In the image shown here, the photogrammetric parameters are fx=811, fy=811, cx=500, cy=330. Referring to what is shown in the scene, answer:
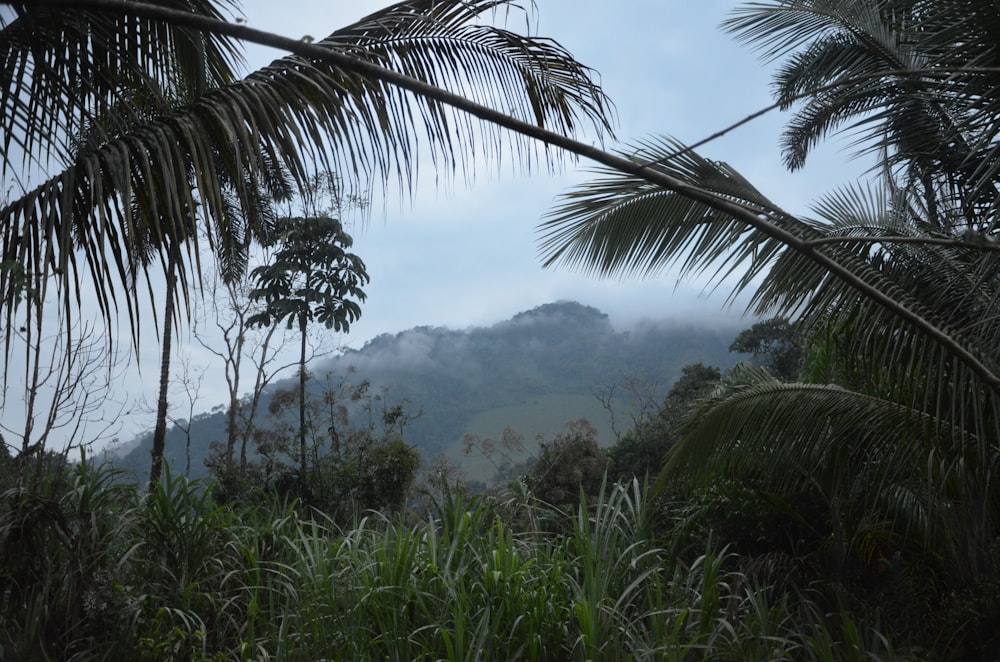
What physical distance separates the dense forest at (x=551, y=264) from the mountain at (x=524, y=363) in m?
20.0

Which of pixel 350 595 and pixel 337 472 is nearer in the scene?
pixel 350 595

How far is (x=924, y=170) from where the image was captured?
4.89 meters

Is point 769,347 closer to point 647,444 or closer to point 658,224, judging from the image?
point 647,444

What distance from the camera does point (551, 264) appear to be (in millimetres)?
4383

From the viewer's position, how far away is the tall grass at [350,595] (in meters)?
3.46

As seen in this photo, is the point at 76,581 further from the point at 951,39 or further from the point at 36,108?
the point at 951,39

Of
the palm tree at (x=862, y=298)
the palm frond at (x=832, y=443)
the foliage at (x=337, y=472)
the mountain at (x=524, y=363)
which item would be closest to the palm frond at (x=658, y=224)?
the palm tree at (x=862, y=298)

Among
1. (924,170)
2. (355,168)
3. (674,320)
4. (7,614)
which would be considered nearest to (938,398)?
(924,170)

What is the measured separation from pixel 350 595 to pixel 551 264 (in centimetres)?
196

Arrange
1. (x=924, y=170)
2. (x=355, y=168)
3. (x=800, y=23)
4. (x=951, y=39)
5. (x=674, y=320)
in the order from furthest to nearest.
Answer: (x=674, y=320) < (x=800, y=23) < (x=924, y=170) < (x=951, y=39) < (x=355, y=168)

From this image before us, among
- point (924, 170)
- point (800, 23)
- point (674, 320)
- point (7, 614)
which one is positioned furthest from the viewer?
point (674, 320)

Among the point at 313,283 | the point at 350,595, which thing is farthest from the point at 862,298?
the point at 313,283

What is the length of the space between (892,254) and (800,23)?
204 centimetres

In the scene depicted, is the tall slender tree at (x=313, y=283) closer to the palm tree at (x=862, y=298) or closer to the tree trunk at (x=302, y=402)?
the tree trunk at (x=302, y=402)
